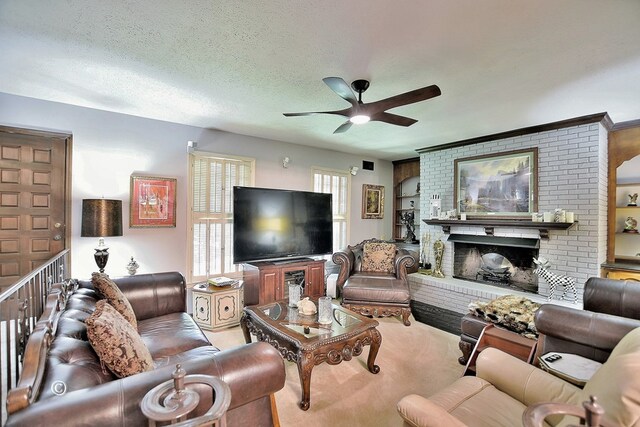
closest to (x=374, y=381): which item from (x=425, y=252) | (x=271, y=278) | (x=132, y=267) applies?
(x=271, y=278)

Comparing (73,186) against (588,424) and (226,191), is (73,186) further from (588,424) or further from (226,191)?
(588,424)

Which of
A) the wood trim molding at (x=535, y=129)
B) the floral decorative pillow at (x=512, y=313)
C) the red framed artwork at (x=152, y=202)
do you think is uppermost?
the wood trim molding at (x=535, y=129)

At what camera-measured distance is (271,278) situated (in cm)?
376

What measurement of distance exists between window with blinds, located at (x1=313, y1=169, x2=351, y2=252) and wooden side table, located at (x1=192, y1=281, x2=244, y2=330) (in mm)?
2300

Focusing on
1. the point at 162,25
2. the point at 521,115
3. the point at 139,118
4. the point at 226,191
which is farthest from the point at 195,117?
the point at 521,115

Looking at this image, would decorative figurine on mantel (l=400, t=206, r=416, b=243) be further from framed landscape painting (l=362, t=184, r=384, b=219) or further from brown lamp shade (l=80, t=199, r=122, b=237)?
brown lamp shade (l=80, t=199, r=122, b=237)

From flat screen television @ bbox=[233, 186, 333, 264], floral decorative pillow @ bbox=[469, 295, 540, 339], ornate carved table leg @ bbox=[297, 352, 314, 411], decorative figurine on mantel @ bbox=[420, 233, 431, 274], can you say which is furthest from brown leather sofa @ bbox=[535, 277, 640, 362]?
flat screen television @ bbox=[233, 186, 333, 264]

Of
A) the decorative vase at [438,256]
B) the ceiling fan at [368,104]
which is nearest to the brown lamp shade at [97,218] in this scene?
the ceiling fan at [368,104]

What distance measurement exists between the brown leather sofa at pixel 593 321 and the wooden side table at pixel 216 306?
9.85ft

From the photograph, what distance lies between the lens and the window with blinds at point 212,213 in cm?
386

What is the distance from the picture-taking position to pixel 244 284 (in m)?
3.78

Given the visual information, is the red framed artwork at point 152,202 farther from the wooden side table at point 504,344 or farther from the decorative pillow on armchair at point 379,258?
the wooden side table at point 504,344

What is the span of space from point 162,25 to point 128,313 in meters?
1.91

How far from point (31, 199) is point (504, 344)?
4.55m
